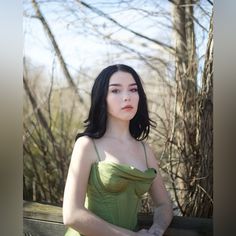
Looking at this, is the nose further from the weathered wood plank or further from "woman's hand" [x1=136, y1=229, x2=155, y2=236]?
the weathered wood plank

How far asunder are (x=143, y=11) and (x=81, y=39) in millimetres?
365

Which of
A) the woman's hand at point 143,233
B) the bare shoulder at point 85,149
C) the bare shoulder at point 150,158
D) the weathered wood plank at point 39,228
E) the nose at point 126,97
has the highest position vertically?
the nose at point 126,97

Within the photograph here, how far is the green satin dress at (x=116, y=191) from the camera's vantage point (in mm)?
2052

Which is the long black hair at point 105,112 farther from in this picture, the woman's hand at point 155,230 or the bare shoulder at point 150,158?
the woman's hand at point 155,230

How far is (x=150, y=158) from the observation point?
2221 millimetres

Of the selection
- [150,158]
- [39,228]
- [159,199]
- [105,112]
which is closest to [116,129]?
[105,112]

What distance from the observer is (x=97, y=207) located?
2098 millimetres

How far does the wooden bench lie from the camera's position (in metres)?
2.23

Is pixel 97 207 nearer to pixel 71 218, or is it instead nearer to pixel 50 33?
pixel 71 218

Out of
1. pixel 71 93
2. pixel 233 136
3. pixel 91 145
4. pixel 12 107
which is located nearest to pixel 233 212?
pixel 233 136

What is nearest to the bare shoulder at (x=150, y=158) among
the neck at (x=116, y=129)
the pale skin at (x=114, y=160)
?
the pale skin at (x=114, y=160)

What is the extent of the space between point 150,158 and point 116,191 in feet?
0.91

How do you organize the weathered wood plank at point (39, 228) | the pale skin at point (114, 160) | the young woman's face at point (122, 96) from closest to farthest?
the pale skin at point (114, 160)
the young woman's face at point (122, 96)
the weathered wood plank at point (39, 228)

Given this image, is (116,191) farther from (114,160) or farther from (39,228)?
(39,228)
